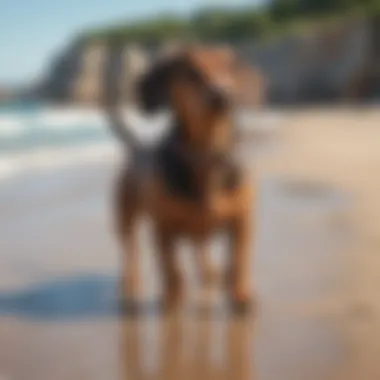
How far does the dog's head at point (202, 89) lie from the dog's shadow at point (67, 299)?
0.22 metres

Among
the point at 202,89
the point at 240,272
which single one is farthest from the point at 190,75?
the point at 240,272

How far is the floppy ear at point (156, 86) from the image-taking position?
649 millimetres

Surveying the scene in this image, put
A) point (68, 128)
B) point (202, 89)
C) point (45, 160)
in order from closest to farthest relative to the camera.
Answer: point (202, 89), point (68, 128), point (45, 160)

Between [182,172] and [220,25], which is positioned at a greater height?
[220,25]

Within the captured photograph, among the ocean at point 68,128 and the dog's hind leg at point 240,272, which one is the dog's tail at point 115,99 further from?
the dog's hind leg at point 240,272

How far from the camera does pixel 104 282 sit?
812 millimetres

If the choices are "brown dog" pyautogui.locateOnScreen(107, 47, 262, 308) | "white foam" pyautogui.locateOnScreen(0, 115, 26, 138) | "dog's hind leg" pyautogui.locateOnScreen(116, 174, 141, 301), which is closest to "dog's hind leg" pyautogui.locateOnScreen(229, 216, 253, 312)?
"brown dog" pyautogui.locateOnScreen(107, 47, 262, 308)

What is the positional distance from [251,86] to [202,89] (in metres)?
0.05

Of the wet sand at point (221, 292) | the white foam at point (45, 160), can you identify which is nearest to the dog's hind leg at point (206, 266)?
the wet sand at point (221, 292)

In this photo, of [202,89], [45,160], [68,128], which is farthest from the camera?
[45,160]

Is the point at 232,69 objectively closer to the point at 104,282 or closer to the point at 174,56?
the point at 174,56

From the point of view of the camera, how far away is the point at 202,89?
25.2 inches

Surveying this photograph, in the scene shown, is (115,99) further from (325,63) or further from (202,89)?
(325,63)

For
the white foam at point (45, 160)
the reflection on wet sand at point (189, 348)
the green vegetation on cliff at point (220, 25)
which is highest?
the green vegetation on cliff at point (220, 25)
